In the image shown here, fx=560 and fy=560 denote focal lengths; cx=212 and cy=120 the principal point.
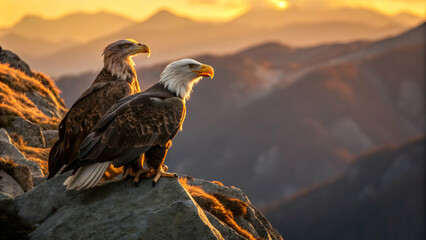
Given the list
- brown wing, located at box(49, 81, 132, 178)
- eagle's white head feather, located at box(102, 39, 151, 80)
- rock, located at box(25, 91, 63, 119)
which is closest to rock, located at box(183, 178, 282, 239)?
brown wing, located at box(49, 81, 132, 178)

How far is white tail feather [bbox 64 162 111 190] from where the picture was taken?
11.5 metres

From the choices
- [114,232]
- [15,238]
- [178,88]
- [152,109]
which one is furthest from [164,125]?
[15,238]

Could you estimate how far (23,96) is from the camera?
79.3ft

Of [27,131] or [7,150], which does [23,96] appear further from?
[7,150]

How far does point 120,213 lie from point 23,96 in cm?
1442

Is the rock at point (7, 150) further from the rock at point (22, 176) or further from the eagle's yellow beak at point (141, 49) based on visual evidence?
the eagle's yellow beak at point (141, 49)

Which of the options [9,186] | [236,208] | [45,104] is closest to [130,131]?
[9,186]

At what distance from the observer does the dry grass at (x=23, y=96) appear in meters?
21.1

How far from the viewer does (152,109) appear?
12.2 m

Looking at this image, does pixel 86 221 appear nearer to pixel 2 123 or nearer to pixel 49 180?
pixel 49 180

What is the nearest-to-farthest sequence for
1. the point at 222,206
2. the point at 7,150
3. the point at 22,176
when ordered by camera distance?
the point at 22,176
the point at 7,150
the point at 222,206

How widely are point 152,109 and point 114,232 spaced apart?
9.09 ft

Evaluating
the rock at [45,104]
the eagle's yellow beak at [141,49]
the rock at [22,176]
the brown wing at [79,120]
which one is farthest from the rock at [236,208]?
the rock at [45,104]

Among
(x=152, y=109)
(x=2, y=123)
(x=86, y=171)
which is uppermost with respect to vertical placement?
(x=152, y=109)
